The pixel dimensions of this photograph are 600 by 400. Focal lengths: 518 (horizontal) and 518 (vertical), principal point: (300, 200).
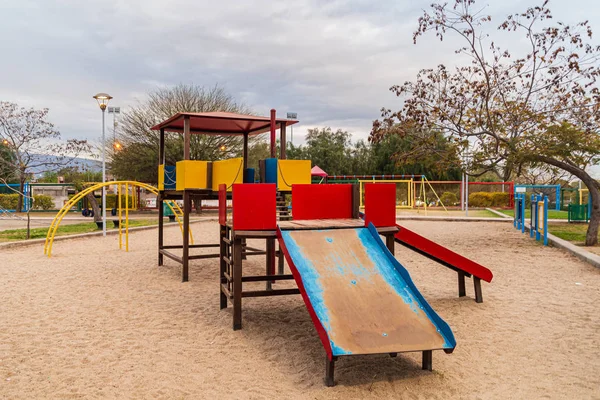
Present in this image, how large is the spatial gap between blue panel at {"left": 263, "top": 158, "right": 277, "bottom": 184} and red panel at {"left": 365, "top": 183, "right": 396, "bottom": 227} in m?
2.45

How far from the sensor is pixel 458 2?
489 inches

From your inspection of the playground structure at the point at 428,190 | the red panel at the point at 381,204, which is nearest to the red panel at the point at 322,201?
the red panel at the point at 381,204

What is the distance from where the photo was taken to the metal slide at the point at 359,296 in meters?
3.99

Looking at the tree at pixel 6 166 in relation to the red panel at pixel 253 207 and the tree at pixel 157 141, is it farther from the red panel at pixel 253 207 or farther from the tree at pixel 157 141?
the red panel at pixel 253 207

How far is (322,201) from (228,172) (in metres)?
2.68

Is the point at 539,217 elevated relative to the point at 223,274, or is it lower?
elevated

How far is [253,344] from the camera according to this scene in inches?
199

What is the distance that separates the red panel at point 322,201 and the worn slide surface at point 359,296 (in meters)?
0.73

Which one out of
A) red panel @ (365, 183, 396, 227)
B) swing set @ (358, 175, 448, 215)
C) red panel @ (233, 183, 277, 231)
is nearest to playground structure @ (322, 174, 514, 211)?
swing set @ (358, 175, 448, 215)

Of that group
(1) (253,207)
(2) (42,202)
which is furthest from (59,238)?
(2) (42,202)

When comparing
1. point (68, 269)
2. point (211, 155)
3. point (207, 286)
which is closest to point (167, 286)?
point (207, 286)

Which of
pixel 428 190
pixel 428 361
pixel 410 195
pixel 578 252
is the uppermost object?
pixel 428 190

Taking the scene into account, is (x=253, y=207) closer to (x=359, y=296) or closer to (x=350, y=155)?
(x=359, y=296)

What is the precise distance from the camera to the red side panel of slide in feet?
21.0
